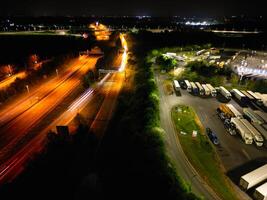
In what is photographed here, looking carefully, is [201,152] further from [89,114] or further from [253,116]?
[89,114]

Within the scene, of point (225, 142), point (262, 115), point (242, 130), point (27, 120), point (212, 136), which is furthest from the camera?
point (262, 115)

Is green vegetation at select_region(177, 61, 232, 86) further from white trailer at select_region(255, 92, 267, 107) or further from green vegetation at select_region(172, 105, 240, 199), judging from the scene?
green vegetation at select_region(172, 105, 240, 199)

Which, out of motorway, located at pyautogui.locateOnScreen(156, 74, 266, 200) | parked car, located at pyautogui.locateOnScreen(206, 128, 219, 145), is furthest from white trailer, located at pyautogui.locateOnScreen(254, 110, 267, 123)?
parked car, located at pyautogui.locateOnScreen(206, 128, 219, 145)

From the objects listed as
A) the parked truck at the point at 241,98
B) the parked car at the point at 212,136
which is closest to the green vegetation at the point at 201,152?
the parked car at the point at 212,136

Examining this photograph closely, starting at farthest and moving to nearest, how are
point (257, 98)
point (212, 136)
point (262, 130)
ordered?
point (257, 98) → point (262, 130) → point (212, 136)

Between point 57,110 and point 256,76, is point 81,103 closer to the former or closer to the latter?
point 57,110

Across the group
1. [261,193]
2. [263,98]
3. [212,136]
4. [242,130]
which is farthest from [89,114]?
[263,98]

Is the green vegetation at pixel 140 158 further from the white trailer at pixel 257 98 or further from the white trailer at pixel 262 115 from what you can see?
the white trailer at pixel 257 98
